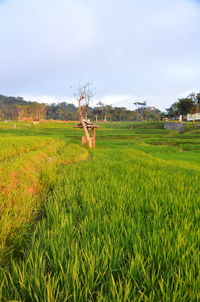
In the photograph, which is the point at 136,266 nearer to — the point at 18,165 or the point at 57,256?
the point at 57,256

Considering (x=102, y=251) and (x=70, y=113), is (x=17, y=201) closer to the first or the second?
(x=102, y=251)

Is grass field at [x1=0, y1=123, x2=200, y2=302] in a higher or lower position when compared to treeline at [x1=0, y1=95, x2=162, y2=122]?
lower

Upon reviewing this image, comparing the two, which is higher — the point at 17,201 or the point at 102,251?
the point at 102,251

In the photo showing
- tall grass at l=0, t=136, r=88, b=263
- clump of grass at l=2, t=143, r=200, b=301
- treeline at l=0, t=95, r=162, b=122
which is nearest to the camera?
clump of grass at l=2, t=143, r=200, b=301

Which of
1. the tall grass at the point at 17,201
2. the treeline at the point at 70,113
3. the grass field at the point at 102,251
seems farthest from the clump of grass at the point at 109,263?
the treeline at the point at 70,113

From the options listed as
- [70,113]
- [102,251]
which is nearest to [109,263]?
[102,251]

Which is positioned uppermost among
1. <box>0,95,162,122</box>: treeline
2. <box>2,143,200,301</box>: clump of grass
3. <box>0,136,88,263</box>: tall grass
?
<box>0,95,162,122</box>: treeline

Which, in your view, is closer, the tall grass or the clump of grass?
the clump of grass

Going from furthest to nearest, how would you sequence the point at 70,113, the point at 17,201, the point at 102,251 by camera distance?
the point at 70,113, the point at 17,201, the point at 102,251

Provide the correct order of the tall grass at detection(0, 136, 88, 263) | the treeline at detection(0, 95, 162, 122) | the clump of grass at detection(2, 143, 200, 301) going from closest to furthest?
the clump of grass at detection(2, 143, 200, 301)
the tall grass at detection(0, 136, 88, 263)
the treeline at detection(0, 95, 162, 122)

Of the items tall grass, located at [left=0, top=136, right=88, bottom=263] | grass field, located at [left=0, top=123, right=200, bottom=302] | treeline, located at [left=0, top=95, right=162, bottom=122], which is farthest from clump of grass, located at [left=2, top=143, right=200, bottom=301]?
treeline, located at [left=0, top=95, right=162, bottom=122]

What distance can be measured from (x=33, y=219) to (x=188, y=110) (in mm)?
60854

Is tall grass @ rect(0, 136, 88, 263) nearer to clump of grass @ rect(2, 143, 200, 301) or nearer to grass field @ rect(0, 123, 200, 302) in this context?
grass field @ rect(0, 123, 200, 302)

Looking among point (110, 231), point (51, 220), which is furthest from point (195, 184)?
point (51, 220)
